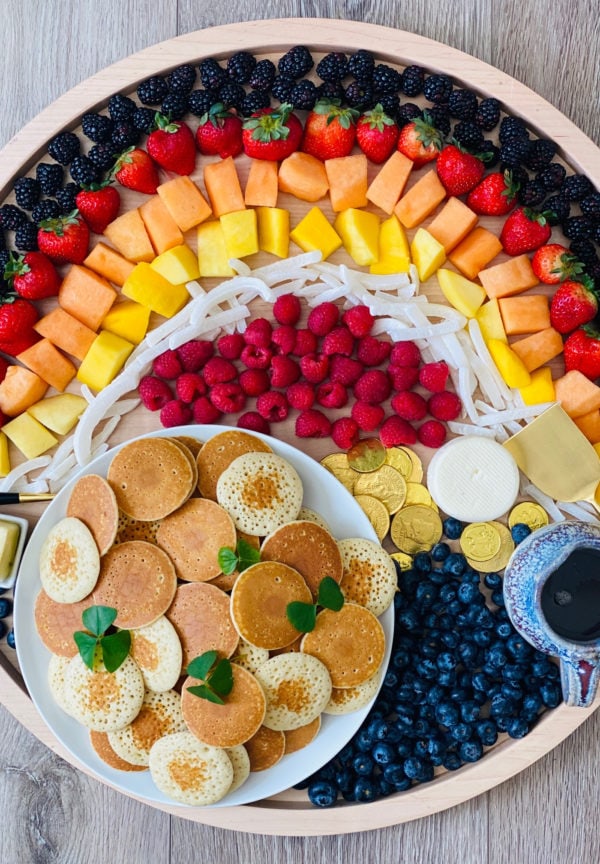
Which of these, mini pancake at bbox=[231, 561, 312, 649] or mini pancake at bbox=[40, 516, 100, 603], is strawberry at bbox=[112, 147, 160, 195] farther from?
mini pancake at bbox=[231, 561, 312, 649]

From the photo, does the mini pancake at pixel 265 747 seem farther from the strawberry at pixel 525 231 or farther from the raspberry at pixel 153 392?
the strawberry at pixel 525 231

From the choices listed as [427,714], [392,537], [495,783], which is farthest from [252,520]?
[495,783]

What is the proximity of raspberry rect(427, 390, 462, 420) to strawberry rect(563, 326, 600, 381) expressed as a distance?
255mm

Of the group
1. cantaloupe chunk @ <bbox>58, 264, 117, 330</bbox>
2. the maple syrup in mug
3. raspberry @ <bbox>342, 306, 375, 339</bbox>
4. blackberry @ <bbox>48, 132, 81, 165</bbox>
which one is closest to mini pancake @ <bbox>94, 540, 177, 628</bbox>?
cantaloupe chunk @ <bbox>58, 264, 117, 330</bbox>

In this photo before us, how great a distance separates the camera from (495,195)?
5.26 ft

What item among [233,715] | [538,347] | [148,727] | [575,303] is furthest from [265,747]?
[575,303]

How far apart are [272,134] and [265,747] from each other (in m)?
1.23

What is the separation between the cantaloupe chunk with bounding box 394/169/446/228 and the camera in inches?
63.5

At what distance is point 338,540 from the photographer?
5.15 feet

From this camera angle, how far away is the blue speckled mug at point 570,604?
138cm

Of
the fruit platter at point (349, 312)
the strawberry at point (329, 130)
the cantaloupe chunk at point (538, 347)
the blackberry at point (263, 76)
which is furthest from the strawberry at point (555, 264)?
the blackberry at point (263, 76)

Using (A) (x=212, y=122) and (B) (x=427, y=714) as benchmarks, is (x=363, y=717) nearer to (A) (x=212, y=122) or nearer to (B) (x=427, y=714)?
(B) (x=427, y=714)

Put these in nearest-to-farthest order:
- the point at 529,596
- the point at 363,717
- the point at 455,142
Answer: the point at 529,596 → the point at 363,717 → the point at 455,142

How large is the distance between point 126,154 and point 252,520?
2.63 feet
